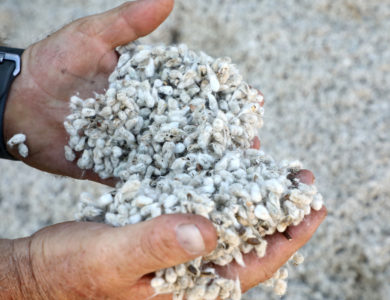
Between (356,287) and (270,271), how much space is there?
0.90 m

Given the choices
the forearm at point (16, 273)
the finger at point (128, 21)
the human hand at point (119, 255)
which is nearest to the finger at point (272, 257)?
the human hand at point (119, 255)

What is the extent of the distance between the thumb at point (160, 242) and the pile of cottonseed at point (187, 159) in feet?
0.23

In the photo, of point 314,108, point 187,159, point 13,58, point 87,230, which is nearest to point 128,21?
point 13,58

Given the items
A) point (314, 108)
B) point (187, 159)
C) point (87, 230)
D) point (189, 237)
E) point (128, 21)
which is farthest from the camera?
point (314, 108)

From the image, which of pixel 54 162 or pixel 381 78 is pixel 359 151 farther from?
pixel 54 162

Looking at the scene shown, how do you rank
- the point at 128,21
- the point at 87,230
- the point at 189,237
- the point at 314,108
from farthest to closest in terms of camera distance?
the point at 314,108, the point at 128,21, the point at 87,230, the point at 189,237

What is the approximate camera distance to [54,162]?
1.39 metres

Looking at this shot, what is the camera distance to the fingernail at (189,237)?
0.77 meters

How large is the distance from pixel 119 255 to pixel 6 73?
0.81m

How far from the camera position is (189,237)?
773mm

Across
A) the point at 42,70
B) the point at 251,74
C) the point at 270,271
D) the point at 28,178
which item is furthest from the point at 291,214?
the point at 28,178

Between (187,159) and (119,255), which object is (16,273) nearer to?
(119,255)

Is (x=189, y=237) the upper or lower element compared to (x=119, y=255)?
upper

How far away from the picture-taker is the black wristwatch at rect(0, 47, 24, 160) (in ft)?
4.44
